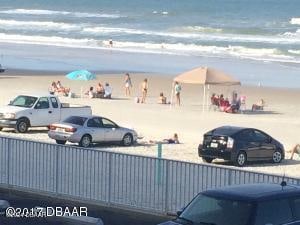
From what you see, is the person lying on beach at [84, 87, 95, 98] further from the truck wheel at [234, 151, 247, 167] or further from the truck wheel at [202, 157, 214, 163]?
the truck wheel at [234, 151, 247, 167]

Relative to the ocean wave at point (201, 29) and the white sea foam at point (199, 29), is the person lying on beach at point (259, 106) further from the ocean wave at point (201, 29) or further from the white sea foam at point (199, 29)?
the white sea foam at point (199, 29)

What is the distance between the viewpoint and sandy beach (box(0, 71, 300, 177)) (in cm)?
3005

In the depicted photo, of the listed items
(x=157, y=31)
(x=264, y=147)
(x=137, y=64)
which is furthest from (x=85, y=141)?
(x=157, y=31)

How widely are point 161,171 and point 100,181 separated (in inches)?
55.5

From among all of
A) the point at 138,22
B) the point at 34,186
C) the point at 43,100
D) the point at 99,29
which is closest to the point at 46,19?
the point at 138,22

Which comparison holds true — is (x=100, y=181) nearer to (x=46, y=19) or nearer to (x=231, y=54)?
(x=231, y=54)

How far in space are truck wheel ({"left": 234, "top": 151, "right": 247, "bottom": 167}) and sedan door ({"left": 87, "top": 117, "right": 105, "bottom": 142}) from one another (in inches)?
191

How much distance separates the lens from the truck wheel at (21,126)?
32.2 m

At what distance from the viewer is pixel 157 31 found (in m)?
105

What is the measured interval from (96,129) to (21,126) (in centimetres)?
346

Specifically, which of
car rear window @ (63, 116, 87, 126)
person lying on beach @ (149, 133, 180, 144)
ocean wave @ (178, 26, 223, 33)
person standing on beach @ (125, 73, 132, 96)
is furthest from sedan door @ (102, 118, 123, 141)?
ocean wave @ (178, 26, 223, 33)

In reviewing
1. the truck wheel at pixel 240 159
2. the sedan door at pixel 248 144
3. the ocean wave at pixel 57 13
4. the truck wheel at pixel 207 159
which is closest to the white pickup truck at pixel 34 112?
the truck wheel at pixel 207 159

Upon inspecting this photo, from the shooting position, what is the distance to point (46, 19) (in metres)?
130

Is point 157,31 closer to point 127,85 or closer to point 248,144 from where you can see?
point 127,85
